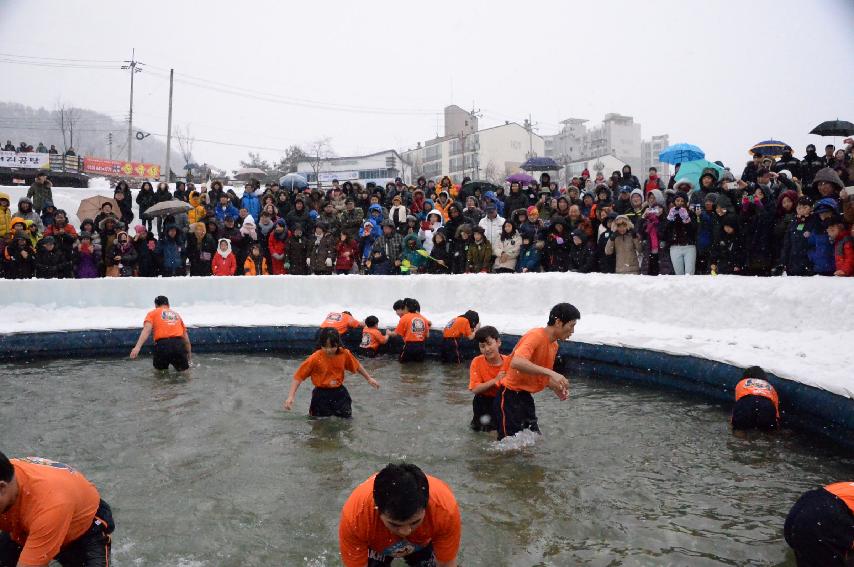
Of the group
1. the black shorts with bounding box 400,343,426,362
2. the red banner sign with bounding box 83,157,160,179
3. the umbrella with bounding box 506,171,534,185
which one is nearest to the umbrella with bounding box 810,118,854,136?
the umbrella with bounding box 506,171,534,185

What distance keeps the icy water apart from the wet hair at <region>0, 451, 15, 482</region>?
168 cm

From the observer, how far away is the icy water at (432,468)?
4.79 metres

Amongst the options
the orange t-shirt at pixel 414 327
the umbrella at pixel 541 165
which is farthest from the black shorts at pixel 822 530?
the umbrella at pixel 541 165

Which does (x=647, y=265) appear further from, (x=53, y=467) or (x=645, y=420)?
(x=53, y=467)

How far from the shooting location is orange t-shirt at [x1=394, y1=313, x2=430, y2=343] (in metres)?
10.7

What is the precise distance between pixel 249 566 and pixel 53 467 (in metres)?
1.51

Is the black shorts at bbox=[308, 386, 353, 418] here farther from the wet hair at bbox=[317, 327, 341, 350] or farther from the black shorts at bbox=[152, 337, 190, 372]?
the black shorts at bbox=[152, 337, 190, 372]

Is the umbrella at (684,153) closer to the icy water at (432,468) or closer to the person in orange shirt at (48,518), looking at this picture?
the icy water at (432,468)

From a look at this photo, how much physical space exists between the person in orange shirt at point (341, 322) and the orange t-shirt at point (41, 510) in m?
7.32

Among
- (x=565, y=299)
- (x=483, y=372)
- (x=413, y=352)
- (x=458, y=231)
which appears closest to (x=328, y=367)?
(x=483, y=372)

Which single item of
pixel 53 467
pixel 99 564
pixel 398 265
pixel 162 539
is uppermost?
pixel 398 265

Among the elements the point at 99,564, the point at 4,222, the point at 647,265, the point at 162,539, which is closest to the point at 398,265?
the point at 647,265

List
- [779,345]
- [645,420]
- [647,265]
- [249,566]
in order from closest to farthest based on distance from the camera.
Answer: [249,566] < [645,420] < [779,345] < [647,265]

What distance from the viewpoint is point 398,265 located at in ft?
47.5
